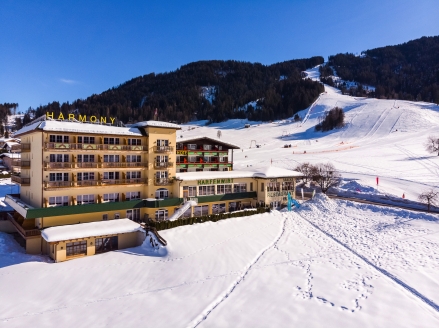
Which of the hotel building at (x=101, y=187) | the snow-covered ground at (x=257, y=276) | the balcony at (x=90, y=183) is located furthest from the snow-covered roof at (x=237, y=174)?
the balcony at (x=90, y=183)

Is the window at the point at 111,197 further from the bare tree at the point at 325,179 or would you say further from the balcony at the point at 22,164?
the bare tree at the point at 325,179

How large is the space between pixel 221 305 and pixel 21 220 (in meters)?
27.2

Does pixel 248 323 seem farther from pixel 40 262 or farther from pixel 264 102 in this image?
pixel 264 102

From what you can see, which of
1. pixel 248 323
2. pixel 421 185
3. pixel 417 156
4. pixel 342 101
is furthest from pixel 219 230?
pixel 342 101

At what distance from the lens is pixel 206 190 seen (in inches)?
1583

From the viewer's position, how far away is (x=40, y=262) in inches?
1058

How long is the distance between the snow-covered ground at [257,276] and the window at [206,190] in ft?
20.3

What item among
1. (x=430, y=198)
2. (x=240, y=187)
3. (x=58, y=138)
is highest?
(x=58, y=138)

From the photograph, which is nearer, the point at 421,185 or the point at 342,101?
the point at 421,185

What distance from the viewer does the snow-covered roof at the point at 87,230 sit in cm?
2709

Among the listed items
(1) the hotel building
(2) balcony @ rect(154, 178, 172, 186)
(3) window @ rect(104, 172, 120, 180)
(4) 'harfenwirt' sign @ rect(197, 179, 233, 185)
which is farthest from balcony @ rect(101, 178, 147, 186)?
(4) 'harfenwirt' sign @ rect(197, 179, 233, 185)

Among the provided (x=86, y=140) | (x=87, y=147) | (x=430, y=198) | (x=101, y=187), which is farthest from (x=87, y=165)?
(x=430, y=198)

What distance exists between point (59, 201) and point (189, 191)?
15.3m

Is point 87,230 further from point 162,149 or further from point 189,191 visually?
point 189,191
